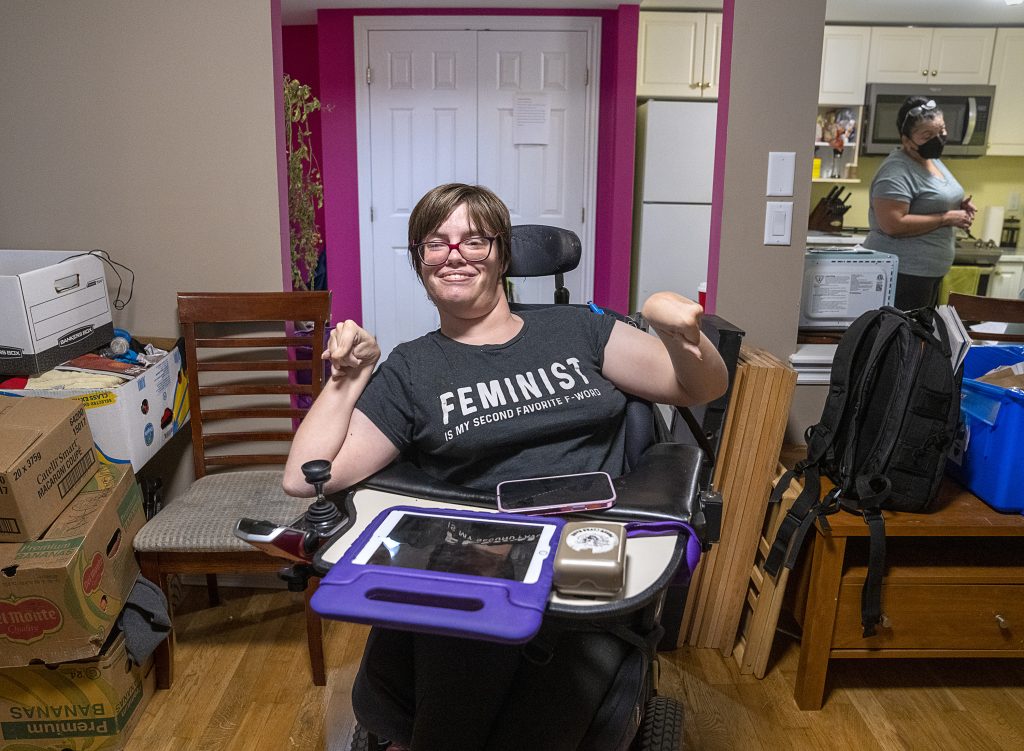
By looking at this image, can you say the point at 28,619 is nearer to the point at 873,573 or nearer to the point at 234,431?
the point at 234,431

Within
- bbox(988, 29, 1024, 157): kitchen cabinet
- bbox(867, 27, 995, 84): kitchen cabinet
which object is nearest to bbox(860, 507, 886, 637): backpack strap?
bbox(867, 27, 995, 84): kitchen cabinet

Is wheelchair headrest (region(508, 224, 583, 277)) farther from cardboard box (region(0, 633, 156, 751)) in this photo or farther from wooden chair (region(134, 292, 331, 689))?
cardboard box (region(0, 633, 156, 751))

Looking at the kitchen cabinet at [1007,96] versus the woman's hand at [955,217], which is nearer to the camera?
the woman's hand at [955,217]

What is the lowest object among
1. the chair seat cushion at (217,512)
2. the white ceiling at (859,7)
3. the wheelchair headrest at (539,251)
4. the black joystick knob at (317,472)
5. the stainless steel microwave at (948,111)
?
the chair seat cushion at (217,512)

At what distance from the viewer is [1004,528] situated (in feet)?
5.94

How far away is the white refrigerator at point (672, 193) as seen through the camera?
13.9ft

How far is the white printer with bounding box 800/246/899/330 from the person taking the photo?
2430 millimetres

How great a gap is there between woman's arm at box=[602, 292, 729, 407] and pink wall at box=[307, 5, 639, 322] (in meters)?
2.93

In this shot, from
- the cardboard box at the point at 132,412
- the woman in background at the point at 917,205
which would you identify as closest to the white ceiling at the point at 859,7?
the woman in background at the point at 917,205

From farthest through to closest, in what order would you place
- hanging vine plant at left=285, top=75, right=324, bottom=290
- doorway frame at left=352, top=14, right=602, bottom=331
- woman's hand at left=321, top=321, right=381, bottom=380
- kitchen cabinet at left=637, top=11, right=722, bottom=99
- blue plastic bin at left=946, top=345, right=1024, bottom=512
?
kitchen cabinet at left=637, top=11, right=722, bottom=99, doorway frame at left=352, top=14, right=602, bottom=331, hanging vine plant at left=285, top=75, right=324, bottom=290, blue plastic bin at left=946, top=345, right=1024, bottom=512, woman's hand at left=321, top=321, right=381, bottom=380

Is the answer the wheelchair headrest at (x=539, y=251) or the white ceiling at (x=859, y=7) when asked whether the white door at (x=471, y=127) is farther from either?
the wheelchair headrest at (x=539, y=251)

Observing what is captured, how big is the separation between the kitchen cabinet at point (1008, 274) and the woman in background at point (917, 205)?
2094mm

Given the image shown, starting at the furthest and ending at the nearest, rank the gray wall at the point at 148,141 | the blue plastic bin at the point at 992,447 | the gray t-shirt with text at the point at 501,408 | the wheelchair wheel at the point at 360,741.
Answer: the gray wall at the point at 148,141
the blue plastic bin at the point at 992,447
the wheelchair wheel at the point at 360,741
the gray t-shirt with text at the point at 501,408

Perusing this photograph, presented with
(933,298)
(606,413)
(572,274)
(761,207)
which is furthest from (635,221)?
(606,413)
